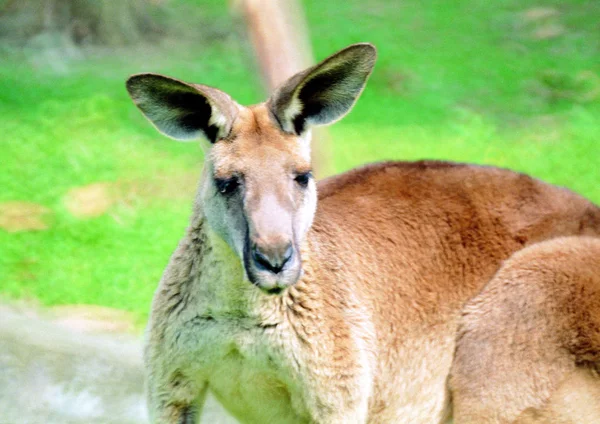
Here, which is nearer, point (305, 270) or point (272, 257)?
point (272, 257)

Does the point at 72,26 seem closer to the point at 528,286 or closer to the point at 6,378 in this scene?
the point at 6,378

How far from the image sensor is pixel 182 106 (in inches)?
172

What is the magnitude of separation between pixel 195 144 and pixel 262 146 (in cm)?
678

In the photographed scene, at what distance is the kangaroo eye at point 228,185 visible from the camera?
416 centimetres

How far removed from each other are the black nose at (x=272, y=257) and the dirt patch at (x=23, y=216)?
209 inches

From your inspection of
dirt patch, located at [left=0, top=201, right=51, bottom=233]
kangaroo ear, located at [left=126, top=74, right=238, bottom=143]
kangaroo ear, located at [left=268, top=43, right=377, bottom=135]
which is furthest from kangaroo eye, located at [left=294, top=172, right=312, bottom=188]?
dirt patch, located at [left=0, top=201, right=51, bottom=233]

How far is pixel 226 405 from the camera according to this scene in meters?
4.56

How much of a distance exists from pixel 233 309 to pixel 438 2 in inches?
453

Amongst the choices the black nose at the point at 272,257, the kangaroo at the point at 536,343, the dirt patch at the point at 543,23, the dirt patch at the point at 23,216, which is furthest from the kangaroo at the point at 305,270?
the dirt patch at the point at 543,23

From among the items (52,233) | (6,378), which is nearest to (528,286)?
(6,378)

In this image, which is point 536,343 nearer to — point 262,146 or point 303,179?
point 303,179

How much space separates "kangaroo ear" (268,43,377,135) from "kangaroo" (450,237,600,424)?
1178mm

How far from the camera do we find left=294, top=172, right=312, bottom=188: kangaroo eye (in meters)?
4.25

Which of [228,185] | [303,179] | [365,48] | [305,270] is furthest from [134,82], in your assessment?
[305,270]
